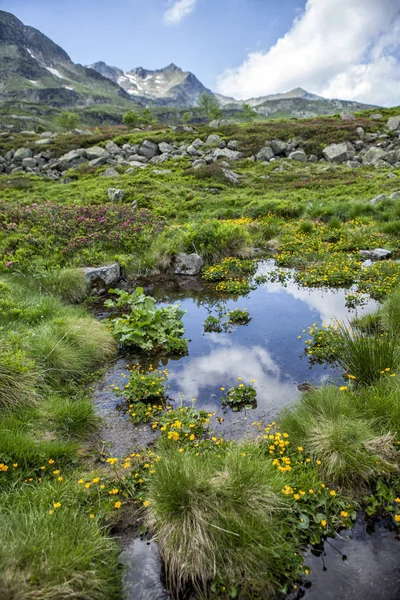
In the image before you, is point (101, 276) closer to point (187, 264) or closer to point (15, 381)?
point (187, 264)

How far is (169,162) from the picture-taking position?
3594 cm

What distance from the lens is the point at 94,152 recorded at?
126 ft

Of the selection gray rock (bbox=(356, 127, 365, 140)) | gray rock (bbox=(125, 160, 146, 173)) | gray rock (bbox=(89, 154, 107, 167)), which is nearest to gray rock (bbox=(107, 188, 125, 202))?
gray rock (bbox=(125, 160, 146, 173))

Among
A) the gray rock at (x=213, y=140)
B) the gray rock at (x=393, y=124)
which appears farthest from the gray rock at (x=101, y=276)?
the gray rock at (x=393, y=124)

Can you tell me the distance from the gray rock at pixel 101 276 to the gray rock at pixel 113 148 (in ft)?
106

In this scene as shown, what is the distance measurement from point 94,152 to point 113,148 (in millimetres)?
2710

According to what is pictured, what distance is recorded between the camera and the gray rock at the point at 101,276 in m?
10.9

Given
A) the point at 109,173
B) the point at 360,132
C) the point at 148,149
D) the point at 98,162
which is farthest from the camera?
the point at 148,149

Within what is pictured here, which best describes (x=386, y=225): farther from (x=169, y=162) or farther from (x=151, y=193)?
(x=169, y=162)

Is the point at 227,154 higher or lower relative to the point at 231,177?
higher

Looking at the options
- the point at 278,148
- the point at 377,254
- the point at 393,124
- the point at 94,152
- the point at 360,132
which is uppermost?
the point at 393,124

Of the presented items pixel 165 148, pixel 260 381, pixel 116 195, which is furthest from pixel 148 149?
pixel 260 381

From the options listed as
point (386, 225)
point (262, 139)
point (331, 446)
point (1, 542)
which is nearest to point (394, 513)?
point (331, 446)

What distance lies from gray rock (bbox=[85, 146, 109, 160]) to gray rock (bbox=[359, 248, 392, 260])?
32.9 meters
